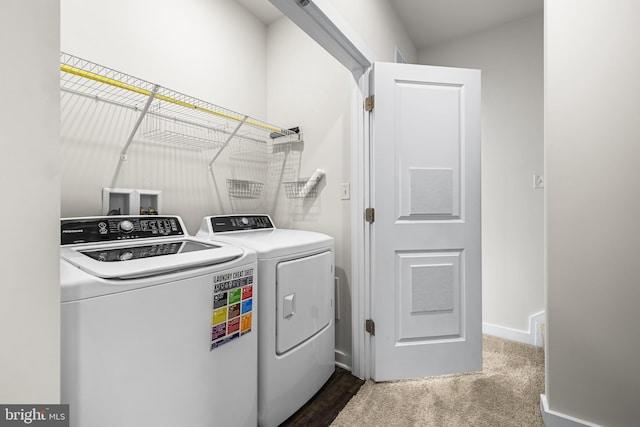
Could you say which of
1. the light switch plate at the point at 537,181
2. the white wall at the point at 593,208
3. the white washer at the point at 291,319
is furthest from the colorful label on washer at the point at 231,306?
the light switch plate at the point at 537,181

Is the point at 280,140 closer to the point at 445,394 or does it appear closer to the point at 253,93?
the point at 253,93

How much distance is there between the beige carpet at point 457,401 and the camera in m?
1.46

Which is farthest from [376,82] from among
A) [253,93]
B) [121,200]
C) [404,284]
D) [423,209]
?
[121,200]

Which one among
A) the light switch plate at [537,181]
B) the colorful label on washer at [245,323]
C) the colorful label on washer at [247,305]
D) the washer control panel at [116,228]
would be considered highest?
the light switch plate at [537,181]

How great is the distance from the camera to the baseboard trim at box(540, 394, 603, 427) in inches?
51.6

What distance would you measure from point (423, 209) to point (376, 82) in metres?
0.87

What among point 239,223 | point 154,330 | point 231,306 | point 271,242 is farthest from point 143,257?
point 239,223

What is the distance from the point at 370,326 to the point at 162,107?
190 centimetres

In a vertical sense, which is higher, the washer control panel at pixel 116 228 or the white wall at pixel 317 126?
the white wall at pixel 317 126

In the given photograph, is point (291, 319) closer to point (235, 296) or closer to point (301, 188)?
point (235, 296)

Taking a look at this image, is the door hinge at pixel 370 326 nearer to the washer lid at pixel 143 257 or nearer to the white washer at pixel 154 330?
the white washer at pixel 154 330

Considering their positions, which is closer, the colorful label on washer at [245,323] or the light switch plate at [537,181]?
the colorful label on washer at [245,323]

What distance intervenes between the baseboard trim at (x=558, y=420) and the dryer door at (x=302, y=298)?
1172mm

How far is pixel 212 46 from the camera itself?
2066 mm
